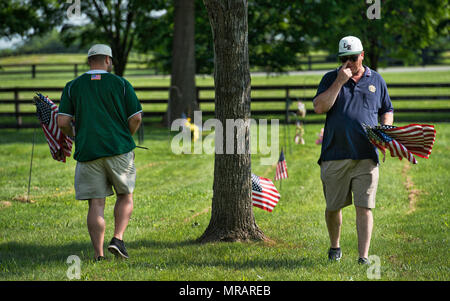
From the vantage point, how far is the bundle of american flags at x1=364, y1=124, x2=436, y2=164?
572cm

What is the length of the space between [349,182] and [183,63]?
14088 millimetres

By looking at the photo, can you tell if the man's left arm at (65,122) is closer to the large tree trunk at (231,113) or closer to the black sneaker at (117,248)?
the black sneaker at (117,248)

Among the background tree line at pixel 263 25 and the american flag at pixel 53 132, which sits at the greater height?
the background tree line at pixel 263 25

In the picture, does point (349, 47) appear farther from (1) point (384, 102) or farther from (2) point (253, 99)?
(2) point (253, 99)

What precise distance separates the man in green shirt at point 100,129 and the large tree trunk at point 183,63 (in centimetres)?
1282

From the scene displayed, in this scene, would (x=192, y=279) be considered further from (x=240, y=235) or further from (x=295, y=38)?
(x=295, y=38)

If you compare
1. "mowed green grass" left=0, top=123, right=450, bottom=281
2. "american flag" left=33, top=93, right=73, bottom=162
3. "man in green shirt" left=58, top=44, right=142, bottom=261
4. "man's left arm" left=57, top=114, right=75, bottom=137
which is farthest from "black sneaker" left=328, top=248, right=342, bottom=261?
"american flag" left=33, top=93, right=73, bottom=162

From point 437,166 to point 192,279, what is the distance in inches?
338

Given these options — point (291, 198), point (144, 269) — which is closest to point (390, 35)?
point (291, 198)

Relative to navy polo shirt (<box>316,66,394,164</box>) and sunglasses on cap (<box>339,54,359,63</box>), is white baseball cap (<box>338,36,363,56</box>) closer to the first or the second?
sunglasses on cap (<box>339,54,359,63</box>)

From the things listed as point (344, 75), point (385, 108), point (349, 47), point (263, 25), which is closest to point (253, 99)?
point (263, 25)

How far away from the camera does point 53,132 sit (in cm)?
698

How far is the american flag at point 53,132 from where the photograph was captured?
690cm

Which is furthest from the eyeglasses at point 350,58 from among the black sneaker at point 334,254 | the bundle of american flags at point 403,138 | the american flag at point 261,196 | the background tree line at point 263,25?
the background tree line at point 263,25
